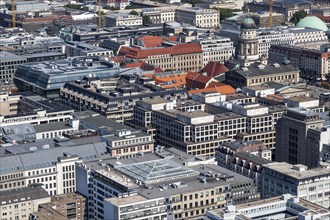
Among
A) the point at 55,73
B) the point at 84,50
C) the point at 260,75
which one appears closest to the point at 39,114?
the point at 55,73

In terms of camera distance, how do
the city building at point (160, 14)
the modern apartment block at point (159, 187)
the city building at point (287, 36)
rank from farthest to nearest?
the city building at point (160, 14)
the city building at point (287, 36)
the modern apartment block at point (159, 187)

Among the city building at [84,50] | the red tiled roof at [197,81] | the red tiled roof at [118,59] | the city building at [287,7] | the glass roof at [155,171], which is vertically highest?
the city building at [287,7]

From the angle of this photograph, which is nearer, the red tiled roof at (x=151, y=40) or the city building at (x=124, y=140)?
the city building at (x=124, y=140)

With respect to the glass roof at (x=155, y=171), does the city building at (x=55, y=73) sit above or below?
above

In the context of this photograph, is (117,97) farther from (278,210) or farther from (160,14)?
(160,14)

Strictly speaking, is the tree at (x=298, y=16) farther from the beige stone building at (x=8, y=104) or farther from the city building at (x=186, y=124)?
the beige stone building at (x=8, y=104)

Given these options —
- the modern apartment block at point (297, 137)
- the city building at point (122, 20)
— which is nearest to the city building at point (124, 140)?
the modern apartment block at point (297, 137)

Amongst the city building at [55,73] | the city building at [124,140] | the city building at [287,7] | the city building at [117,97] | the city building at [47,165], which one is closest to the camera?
the city building at [47,165]
